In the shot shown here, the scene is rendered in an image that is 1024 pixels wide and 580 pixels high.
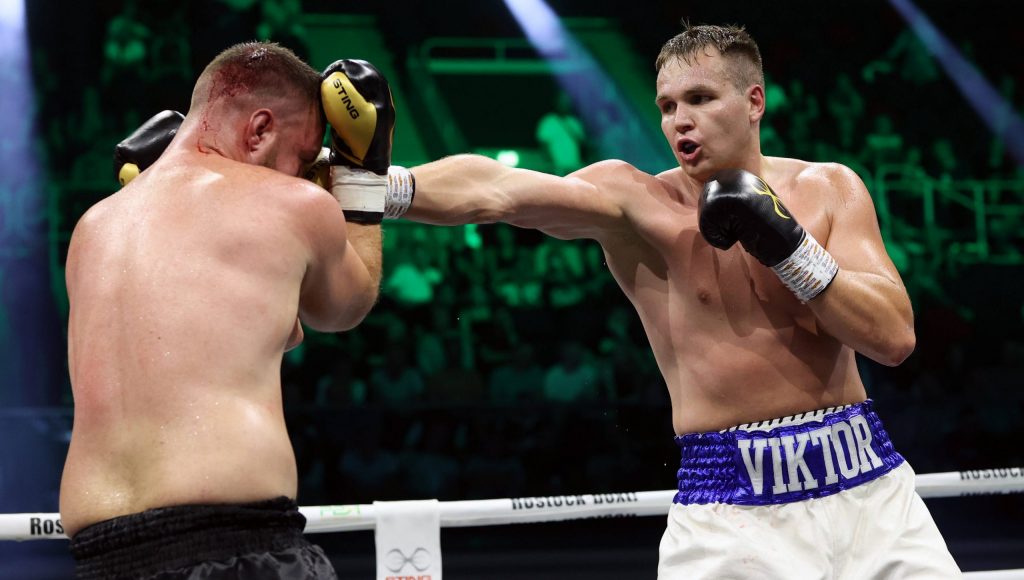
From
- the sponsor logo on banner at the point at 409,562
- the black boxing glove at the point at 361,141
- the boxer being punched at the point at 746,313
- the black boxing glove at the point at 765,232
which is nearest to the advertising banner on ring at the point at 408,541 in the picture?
the sponsor logo on banner at the point at 409,562

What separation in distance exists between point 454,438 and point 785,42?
153 inches

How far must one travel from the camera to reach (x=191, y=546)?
159 centimetres

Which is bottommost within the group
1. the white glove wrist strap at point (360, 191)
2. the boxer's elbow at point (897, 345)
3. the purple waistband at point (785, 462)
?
the purple waistband at point (785, 462)

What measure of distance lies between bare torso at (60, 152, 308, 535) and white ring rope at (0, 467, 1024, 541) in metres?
0.99

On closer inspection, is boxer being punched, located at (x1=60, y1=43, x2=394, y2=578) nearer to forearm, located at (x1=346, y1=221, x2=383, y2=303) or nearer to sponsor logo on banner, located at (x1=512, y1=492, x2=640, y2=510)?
forearm, located at (x1=346, y1=221, x2=383, y2=303)

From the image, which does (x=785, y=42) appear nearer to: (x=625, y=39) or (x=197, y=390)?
(x=625, y=39)

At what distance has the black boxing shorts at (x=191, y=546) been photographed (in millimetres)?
1585

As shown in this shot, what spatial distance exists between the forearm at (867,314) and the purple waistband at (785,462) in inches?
6.9

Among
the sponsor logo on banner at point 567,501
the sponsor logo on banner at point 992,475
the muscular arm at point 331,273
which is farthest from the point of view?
the sponsor logo on banner at point 992,475

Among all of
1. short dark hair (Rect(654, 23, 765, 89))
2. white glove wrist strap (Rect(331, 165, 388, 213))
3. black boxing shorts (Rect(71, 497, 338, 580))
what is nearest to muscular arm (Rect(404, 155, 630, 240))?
white glove wrist strap (Rect(331, 165, 388, 213))

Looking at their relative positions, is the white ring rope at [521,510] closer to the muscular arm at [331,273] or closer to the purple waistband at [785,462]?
the purple waistband at [785,462]

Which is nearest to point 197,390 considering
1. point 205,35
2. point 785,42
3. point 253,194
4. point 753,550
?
point 253,194

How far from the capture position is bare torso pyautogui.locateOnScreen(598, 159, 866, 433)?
2363 millimetres

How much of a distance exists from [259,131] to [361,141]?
219 mm
